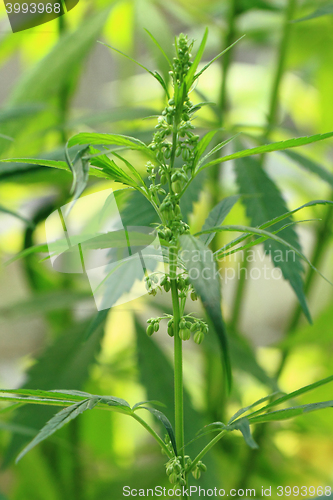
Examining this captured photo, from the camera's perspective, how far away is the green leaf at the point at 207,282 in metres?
0.09

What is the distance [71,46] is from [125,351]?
0.38 metres

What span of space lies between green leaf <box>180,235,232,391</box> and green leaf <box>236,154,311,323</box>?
9cm

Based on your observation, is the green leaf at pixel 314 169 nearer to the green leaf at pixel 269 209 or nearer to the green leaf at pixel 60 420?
the green leaf at pixel 269 209

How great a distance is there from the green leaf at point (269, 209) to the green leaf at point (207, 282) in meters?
0.09

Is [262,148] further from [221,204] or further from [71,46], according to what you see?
[71,46]

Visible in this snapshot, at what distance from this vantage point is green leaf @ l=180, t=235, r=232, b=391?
92mm

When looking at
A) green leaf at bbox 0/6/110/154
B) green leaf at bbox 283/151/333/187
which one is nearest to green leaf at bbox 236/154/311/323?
green leaf at bbox 283/151/333/187

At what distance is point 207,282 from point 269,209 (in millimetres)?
151

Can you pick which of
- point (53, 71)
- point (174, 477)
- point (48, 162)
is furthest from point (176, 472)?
point (53, 71)

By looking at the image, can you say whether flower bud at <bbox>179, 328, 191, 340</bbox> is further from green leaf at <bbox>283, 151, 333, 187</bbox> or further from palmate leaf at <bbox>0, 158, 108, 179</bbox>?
green leaf at <bbox>283, 151, 333, 187</bbox>

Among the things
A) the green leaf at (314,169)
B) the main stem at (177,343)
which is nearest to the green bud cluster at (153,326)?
the main stem at (177,343)

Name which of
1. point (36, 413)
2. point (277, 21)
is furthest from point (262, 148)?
point (277, 21)

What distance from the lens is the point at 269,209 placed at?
236 millimetres

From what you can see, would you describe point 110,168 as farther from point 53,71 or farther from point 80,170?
point 53,71
